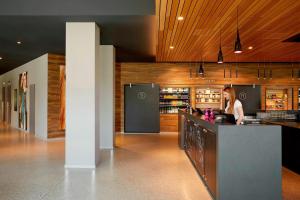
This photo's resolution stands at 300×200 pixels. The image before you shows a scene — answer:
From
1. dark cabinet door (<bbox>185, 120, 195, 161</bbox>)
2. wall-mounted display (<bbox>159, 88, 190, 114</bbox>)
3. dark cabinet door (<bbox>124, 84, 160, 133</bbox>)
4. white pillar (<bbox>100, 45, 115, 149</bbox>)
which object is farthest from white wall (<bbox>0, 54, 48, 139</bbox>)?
dark cabinet door (<bbox>185, 120, 195, 161</bbox>)

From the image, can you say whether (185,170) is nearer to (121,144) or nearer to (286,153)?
(286,153)

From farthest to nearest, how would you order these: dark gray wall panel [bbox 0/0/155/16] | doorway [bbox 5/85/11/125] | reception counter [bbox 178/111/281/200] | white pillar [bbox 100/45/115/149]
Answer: doorway [bbox 5/85/11/125], white pillar [bbox 100/45/115/149], dark gray wall panel [bbox 0/0/155/16], reception counter [bbox 178/111/281/200]

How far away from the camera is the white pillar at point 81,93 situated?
6395 millimetres

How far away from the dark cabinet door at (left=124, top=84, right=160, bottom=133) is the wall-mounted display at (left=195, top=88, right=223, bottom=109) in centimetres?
191

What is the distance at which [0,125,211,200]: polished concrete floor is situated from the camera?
463 centimetres

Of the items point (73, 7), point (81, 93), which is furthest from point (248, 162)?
point (73, 7)

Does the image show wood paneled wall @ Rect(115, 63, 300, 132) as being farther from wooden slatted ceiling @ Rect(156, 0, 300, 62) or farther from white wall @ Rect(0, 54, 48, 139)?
white wall @ Rect(0, 54, 48, 139)

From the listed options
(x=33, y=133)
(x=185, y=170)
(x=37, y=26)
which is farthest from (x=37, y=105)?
(x=185, y=170)

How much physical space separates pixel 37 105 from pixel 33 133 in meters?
1.62

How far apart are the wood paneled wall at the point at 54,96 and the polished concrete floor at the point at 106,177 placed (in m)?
2.12

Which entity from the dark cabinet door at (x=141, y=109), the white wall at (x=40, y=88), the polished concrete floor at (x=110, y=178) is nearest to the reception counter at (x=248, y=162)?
the polished concrete floor at (x=110, y=178)

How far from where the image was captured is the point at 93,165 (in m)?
6.40

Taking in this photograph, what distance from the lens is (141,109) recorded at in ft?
43.0

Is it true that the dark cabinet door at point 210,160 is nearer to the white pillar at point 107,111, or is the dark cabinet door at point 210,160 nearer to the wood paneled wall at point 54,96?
the white pillar at point 107,111
